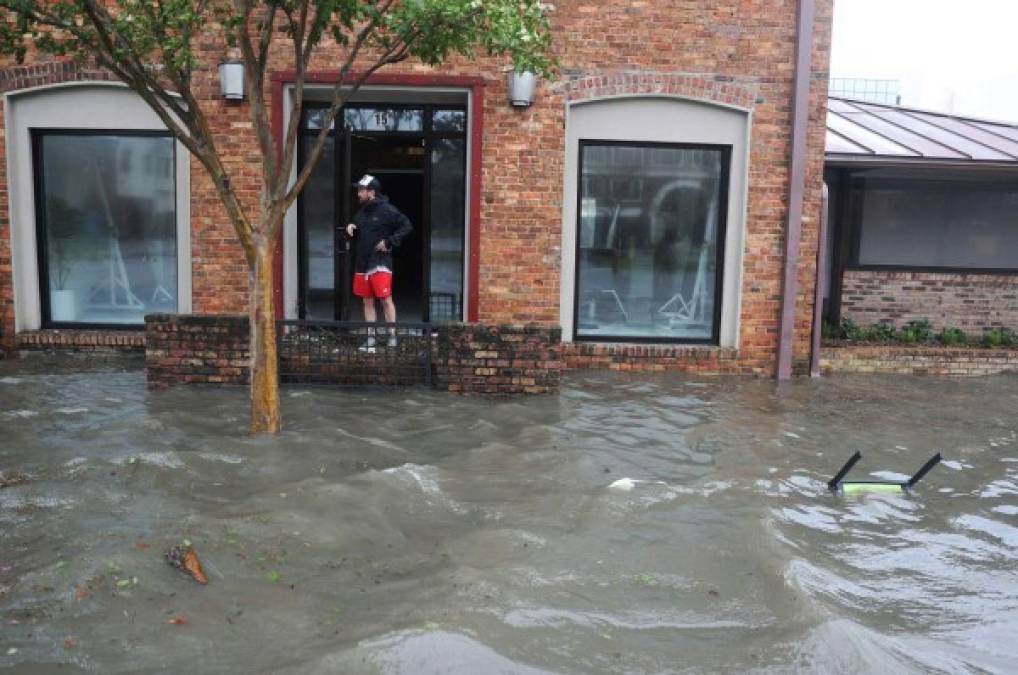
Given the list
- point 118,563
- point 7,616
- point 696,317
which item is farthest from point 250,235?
point 696,317

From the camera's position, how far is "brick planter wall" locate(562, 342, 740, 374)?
33.9ft

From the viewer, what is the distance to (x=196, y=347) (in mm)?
8547

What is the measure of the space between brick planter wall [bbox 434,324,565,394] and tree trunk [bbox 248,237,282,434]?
214 cm

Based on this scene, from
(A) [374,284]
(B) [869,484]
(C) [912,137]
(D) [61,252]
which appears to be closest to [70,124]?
(D) [61,252]

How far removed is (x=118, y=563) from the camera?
13.8ft

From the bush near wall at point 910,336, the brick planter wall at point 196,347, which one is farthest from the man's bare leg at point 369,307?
the bush near wall at point 910,336

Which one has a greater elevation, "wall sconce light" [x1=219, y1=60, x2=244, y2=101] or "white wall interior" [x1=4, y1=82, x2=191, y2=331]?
"wall sconce light" [x1=219, y1=60, x2=244, y2=101]

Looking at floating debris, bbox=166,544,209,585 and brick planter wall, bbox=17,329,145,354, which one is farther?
brick planter wall, bbox=17,329,145,354

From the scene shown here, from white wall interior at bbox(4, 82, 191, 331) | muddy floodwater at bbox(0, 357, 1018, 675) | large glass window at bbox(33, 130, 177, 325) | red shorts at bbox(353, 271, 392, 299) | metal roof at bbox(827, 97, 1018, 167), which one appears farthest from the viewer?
metal roof at bbox(827, 97, 1018, 167)

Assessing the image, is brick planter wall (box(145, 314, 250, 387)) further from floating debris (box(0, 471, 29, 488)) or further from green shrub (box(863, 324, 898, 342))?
green shrub (box(863, 324, 898, 342))

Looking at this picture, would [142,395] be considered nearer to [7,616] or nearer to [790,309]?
[7,616]

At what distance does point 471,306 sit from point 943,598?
632cm

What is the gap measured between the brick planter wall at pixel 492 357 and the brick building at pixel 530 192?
59.5 inches

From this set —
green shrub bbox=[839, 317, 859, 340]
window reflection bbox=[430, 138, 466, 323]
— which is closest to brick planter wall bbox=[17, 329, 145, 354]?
window reflection bbox=[430, 138, 466, 323]
